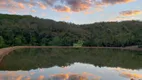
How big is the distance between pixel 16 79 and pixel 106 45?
54207 mm

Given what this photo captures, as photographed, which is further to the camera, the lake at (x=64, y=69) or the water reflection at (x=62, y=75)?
the lake at (x=64, y=69)

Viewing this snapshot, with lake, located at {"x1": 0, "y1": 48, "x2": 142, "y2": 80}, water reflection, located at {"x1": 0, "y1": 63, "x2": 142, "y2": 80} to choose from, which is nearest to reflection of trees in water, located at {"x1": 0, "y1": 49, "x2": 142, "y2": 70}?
lake, located at {"x1": 0, "y1": 48, "x2": 142, "y2": 80}

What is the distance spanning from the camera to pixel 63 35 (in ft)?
236

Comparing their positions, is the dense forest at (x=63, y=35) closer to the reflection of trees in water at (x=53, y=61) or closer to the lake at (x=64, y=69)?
the reflection of trees in water at (x=53, y=61)

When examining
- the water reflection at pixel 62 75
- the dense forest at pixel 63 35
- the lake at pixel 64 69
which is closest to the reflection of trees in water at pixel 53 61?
the lake at pixel 64 69

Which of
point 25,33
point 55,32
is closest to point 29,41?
point 25,33

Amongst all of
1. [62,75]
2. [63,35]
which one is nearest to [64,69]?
[62,75]

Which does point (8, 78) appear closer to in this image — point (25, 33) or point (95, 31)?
point (25, 33)

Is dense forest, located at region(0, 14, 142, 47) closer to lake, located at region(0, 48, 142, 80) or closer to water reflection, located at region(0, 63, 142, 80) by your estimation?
lake, located at region(0, 48, 142, 80)

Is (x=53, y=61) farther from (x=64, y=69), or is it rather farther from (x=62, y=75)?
(x=62, y=75)

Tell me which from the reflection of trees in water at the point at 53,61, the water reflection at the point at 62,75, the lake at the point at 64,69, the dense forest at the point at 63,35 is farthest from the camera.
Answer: the dense forest at the point at 63,35

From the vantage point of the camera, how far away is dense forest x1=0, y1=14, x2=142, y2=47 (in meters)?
62.2

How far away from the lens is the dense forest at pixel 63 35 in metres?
62.2

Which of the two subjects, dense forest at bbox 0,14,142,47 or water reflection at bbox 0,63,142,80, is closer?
water reflection at bbox 0,63,142,80
